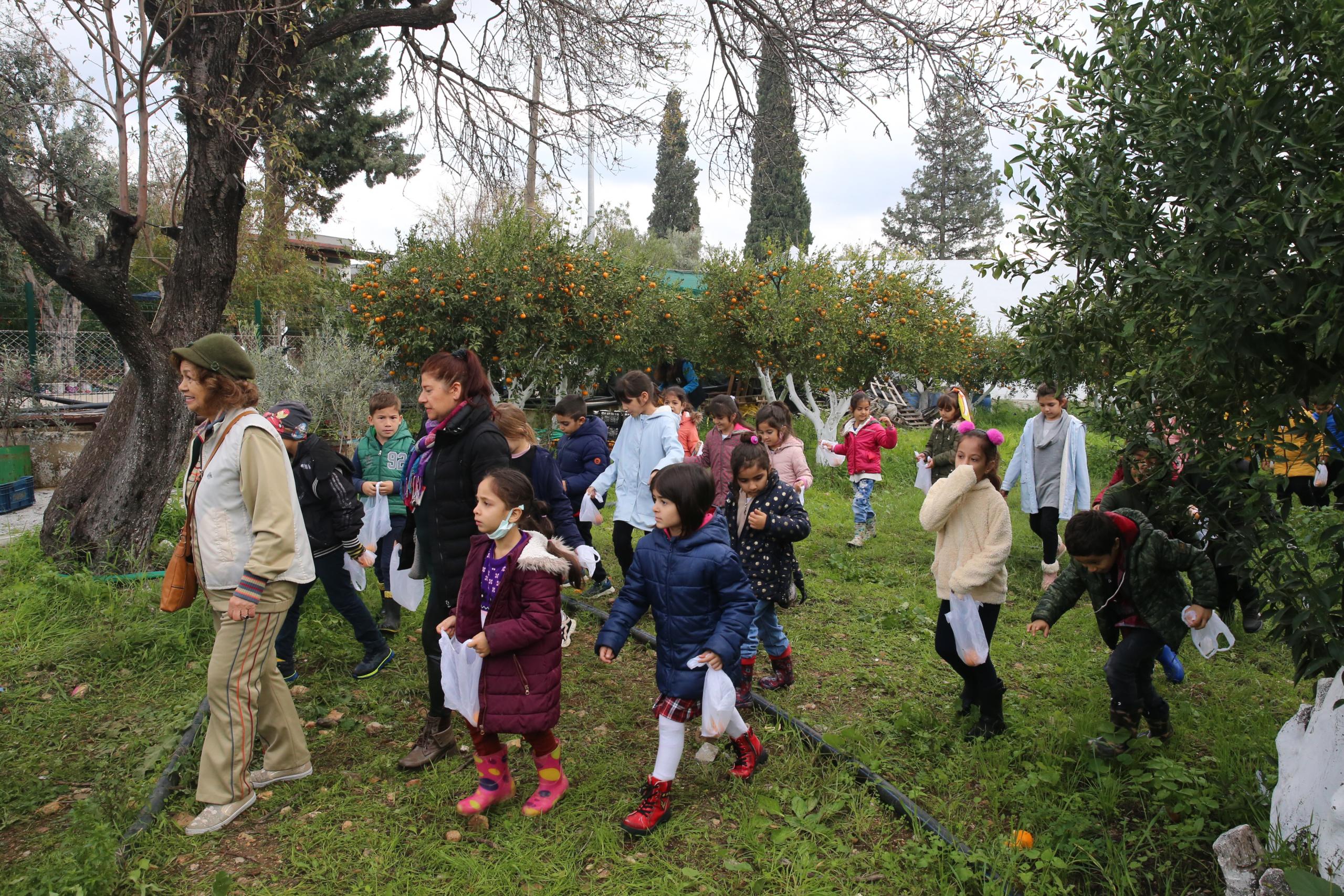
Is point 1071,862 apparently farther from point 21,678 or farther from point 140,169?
point 140,169

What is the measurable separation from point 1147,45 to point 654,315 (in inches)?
504

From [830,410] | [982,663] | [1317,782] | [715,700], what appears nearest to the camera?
[1317,782]

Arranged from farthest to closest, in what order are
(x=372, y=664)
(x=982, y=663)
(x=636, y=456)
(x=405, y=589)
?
1. (x=636, y=456)
2. (x=372, y=664)
3. (x=405, y=589)
4. (x=982, y=663)

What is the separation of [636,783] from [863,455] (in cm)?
535

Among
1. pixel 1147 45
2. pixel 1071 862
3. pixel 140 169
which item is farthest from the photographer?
pixel 140 169

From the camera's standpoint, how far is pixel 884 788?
3.51 meters

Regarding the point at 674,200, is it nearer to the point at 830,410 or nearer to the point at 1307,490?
the point at 830,410

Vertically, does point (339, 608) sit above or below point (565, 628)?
below

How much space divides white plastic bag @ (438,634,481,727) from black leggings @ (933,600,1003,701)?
2.24 metres

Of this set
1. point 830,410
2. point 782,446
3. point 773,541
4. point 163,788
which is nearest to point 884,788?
point 773,541

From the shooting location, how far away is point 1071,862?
2.99m

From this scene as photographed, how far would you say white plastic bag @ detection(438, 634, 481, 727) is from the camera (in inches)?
128

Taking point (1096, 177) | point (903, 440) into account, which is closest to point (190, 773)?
point (1096, 177)

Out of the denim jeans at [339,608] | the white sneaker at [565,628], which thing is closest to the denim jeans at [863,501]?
the white sneaker at [565,628]
